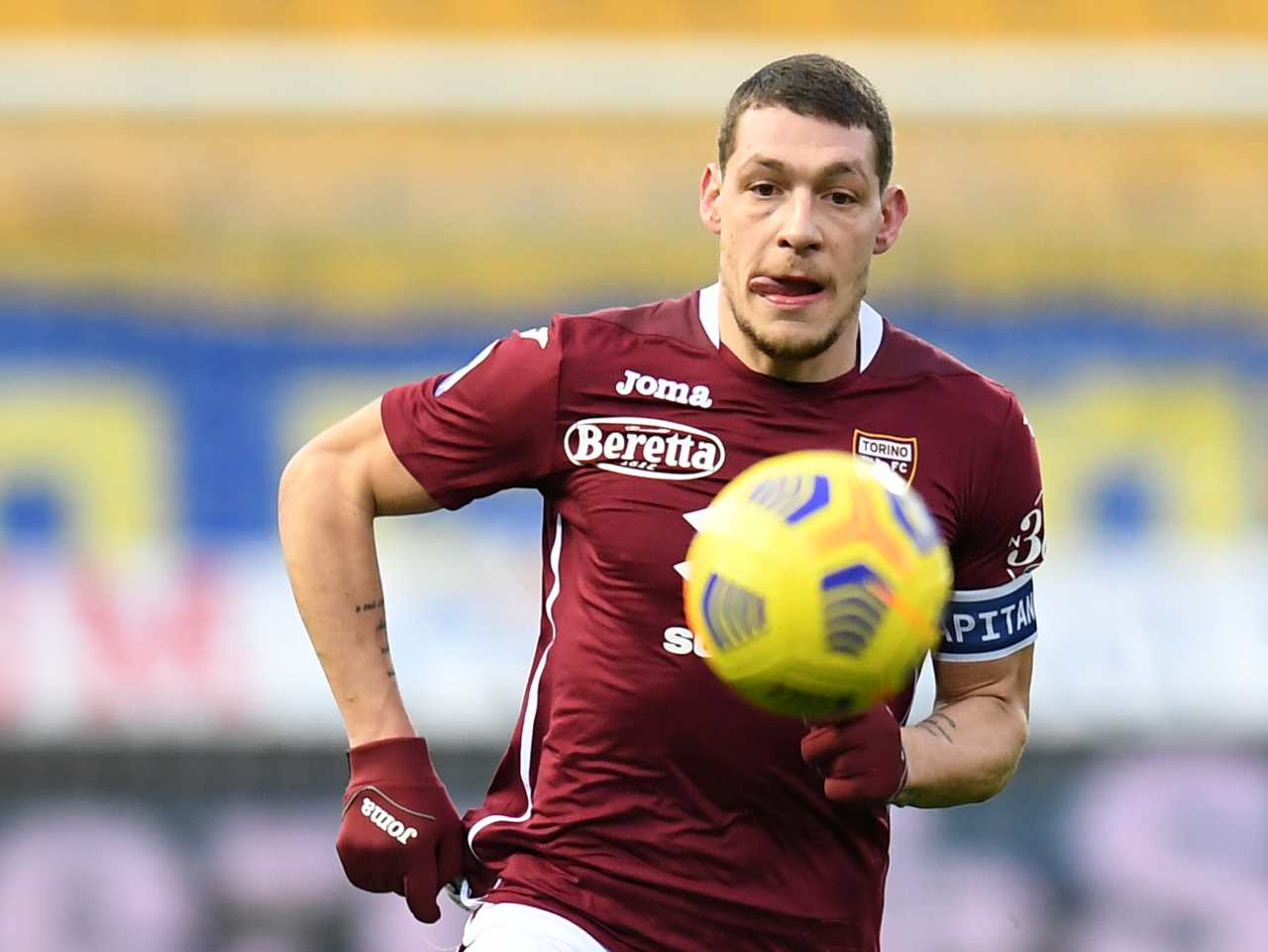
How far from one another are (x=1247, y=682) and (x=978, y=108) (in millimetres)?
4737

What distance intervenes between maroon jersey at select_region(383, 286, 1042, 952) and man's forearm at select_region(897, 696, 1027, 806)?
12 centimetres

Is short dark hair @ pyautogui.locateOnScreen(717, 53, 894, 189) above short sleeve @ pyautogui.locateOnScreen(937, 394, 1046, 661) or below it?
above

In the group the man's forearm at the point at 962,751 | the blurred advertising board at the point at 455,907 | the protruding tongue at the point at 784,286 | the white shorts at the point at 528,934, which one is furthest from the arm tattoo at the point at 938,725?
the blurred advertising board at the point at 455,907

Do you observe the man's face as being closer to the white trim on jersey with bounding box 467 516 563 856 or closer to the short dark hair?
the short dark hair

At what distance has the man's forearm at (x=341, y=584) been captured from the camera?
4332 millimetres

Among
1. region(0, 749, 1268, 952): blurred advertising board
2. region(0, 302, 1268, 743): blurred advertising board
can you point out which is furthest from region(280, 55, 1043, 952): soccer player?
region(0, 302, 1268, 743): blurred advertising board

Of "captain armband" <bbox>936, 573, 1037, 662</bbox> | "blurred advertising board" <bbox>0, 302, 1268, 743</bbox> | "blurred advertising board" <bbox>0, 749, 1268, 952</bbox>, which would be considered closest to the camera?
"captain armband" <bbox>936, 573, 1037, 662</bbox>

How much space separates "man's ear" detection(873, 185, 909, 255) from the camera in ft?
14.1

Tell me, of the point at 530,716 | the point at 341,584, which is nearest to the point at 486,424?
the point at 341,584

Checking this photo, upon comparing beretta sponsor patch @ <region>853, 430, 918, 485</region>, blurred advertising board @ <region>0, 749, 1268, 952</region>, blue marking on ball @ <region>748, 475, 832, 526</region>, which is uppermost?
beretta sponsor patch @ <region>853, 430, 918, 485</region>

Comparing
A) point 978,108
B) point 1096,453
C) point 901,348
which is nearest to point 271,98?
point 978,108

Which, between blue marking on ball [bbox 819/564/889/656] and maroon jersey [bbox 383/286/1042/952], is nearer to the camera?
blue marking on ball [bbox 819/564/889/656]

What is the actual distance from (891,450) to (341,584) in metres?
1.11

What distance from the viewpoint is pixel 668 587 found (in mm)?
4090
